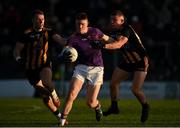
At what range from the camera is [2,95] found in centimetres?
2569

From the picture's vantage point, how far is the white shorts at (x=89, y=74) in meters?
13.6

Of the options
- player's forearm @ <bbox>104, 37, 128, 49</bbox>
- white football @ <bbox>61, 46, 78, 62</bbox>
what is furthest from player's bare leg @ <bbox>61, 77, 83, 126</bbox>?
player's forearm @ <bbox>104, 37, 128, 49</bbox>

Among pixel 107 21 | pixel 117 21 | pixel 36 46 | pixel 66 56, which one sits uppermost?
pixel 117 21

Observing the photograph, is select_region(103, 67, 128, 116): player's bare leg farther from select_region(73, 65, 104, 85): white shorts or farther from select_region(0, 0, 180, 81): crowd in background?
select_region(0, 0, 180, 81): crowd in background

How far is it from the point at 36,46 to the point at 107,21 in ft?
38.3

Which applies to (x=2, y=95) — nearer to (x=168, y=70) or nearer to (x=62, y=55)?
(x=168, y=70)

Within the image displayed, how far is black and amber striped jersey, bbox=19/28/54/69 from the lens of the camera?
1419 centimetres

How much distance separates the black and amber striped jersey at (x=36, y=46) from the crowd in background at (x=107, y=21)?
9.40 m

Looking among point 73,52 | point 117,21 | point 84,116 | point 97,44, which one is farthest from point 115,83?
point 73,52

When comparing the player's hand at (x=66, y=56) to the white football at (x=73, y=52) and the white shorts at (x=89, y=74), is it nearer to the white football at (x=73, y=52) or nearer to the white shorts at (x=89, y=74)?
the white football at (x=73, y=52)

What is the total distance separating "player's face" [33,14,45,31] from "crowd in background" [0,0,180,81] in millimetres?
9494

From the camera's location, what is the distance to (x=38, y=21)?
14078mm

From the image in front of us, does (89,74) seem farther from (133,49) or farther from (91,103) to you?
(133,49)

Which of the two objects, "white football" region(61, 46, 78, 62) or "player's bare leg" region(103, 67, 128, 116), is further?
"player's bare leg" region(103, 67, 128, 116)
